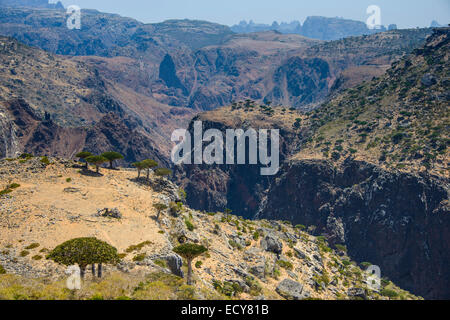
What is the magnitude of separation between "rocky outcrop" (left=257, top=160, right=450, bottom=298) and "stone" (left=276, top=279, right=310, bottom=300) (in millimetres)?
62317

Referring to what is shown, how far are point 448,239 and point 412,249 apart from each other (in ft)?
31.5

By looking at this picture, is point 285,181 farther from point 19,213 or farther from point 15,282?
point 15,282

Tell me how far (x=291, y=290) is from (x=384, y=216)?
2737 inches

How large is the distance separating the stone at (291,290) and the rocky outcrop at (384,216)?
62.3 metres

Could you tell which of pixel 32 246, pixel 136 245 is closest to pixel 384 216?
pixel 136 245

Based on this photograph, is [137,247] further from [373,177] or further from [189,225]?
[373,177]

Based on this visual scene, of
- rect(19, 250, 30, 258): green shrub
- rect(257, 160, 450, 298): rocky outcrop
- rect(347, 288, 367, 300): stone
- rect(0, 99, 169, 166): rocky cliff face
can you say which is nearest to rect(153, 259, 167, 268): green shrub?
rect(19, 250, 30, 258): green shrub

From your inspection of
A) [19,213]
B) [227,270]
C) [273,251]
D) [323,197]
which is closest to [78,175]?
[19,213]

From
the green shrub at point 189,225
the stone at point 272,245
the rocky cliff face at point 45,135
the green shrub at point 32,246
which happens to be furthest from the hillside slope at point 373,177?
the green shrub at point 32,246

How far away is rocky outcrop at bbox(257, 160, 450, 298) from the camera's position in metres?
89.2

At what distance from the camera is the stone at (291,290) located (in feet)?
139

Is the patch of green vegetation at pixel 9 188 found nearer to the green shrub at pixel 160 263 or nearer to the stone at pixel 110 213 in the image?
the stone at pixel 110 213

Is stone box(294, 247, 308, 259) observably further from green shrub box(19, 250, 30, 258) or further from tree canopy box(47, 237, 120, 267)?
green shrub box(19, 250, 30, 258)
